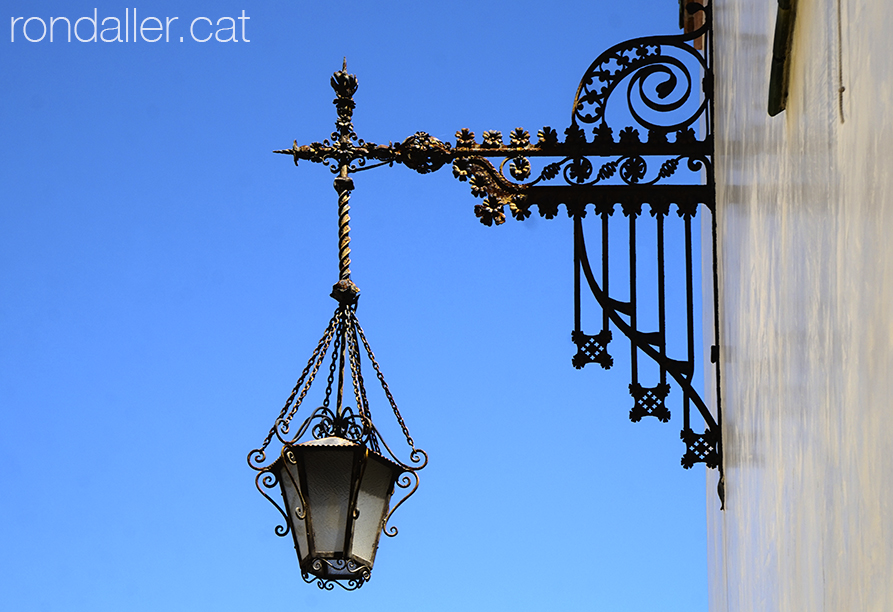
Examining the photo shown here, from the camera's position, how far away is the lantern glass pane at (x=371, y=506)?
3.90m

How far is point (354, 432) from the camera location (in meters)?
4.03

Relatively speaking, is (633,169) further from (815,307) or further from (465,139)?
(815,307)

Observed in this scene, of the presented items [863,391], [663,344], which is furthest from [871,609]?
[663,344]

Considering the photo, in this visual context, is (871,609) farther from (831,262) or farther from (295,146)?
(295,146)

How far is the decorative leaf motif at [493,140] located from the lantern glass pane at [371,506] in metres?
1.08

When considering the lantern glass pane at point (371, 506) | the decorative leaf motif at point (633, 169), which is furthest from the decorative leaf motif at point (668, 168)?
the lantern glass pane at point (371, 506)

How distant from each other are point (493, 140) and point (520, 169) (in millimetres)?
140

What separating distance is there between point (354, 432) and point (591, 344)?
817 millimetres

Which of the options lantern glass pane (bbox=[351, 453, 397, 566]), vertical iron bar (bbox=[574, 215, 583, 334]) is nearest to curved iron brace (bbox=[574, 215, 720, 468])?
vertical iron bar (bbox=[574, 215, 583, 334])

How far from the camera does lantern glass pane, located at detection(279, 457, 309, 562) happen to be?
3.87m

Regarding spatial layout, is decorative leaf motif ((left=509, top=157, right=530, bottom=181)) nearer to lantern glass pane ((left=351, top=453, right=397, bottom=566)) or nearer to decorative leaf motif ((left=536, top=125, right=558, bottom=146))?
decorative leaf motif ((left=536, top=125, right=558, bottom=146))

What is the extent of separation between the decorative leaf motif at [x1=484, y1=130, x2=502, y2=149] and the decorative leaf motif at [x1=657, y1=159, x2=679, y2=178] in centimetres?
53

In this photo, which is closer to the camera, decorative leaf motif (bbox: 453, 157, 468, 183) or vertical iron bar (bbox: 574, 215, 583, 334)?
vertical iron bar (bbox: 574, 215, 583, 334)

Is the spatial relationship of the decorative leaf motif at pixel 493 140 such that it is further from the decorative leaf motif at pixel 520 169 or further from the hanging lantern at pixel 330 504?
the hanging lantern at pixel 330 504
